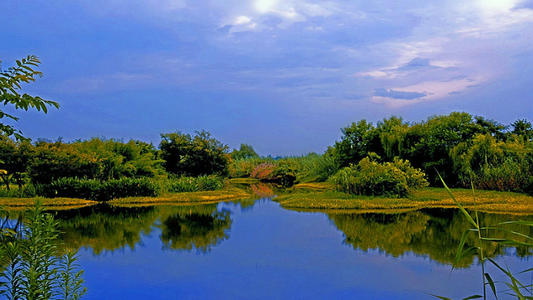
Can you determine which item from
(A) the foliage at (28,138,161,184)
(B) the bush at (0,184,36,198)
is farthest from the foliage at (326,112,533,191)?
(B) the bush at (0,184,36,198)

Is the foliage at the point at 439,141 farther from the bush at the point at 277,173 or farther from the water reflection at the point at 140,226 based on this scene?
the water reflection at the point at 140,226

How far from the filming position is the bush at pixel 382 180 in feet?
62.1

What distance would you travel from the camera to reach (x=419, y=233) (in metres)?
11.5

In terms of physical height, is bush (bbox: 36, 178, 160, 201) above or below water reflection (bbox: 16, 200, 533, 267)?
above

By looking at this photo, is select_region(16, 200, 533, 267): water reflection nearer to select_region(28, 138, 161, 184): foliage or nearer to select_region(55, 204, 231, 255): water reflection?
select_region(55, 204, 231, 255): water reflection

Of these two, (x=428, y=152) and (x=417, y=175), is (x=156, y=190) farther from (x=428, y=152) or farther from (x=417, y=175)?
(x=428, y=152)

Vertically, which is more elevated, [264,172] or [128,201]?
[264,172]

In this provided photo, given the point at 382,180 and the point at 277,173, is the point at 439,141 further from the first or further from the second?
the point at 277,173

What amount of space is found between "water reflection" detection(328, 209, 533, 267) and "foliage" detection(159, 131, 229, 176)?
13.4 metres

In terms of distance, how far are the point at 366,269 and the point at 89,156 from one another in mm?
16698

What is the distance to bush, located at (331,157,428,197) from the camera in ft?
62.1

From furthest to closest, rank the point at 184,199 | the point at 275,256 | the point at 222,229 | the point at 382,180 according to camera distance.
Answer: the point at 184,199, the point at 382,180, the point at 222,229, the point at 275,256

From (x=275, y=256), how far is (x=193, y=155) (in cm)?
1844

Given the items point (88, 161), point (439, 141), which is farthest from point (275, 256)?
point (439, 141)
